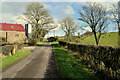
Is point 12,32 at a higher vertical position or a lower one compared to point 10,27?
lower

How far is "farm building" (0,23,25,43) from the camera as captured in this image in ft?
136

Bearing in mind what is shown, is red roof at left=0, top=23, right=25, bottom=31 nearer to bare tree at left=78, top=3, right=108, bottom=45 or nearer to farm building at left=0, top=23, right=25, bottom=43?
farm building at left=0, top=23, right=25, bottom=43

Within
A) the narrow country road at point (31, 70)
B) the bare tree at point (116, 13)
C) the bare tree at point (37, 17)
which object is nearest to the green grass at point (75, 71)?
the narrow country road at point (31, 70)

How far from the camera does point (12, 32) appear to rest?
1699 inches

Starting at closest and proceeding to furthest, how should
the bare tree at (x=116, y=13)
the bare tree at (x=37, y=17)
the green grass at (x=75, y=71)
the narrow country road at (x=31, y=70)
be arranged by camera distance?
the green grass at (x=75, y=71)
the narrow country road at (x=31, y=70)
the bare tree at (x=116, y=13)
the bare tree at (x=37, y=17)

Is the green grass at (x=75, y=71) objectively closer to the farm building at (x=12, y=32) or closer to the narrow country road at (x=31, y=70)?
the narrow country road at (x=31, y=70)

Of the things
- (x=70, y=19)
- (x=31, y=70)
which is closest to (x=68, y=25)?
(x=70, y=19)

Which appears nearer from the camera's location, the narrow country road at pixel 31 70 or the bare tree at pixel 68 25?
the narrow country road at pixel 31 70

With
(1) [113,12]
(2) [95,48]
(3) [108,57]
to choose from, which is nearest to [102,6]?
(1) [113,12]

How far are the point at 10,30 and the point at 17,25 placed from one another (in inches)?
212

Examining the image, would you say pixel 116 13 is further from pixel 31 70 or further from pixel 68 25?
pixel 68 25

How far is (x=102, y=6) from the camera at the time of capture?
18.7 metres

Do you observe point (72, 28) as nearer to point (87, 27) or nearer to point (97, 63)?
point (87, 27)

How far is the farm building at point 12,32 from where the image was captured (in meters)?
41.3
